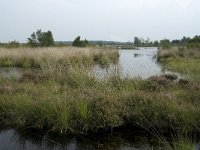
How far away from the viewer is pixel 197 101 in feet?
30.8

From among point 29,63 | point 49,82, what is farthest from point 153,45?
point 49,82

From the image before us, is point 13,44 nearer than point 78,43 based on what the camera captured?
Yes

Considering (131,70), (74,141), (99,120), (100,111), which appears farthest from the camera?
(131,70)

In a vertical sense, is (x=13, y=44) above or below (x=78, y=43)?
above

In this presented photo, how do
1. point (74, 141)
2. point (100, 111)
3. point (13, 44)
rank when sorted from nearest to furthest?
1. point (74, 141)
2. point (100, 111)
3. point (13, 44)

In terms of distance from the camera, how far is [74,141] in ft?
25.6

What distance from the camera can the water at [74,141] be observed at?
7.52 m

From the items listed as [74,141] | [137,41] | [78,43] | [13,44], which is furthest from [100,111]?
[137,41]

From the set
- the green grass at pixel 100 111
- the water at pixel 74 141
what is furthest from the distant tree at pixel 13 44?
the water at pixel 74 141

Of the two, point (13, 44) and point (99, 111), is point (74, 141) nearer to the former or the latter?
point (99, 111)

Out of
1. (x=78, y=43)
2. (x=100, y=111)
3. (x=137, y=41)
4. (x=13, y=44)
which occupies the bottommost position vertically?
(x=137, y=41)

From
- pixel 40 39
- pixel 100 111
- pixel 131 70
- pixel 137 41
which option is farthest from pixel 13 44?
pixel 137 41

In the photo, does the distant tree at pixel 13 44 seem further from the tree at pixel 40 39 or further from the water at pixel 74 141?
the water at pixel 74 141

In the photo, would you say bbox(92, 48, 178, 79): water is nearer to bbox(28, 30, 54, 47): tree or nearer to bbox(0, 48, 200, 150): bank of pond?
bbox(0, 48, 200, 150): bank of pond
